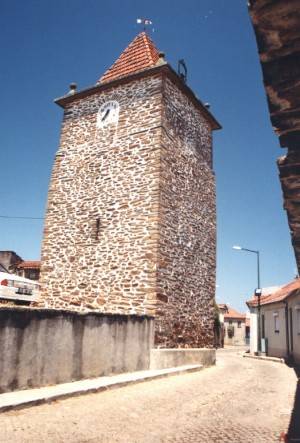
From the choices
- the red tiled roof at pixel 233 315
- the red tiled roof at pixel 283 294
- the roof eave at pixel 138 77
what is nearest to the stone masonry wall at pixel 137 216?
the roof eave at pixel 138 77

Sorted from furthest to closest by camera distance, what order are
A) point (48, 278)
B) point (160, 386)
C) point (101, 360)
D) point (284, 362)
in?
1. point (284, 362)
2. point (48, 278)
3. point (101, 360)
4. point (160, 386)

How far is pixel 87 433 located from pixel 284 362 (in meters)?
13.2

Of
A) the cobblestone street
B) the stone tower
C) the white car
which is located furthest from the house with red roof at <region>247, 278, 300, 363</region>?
the white car

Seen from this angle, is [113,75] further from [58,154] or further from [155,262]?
[155,262]

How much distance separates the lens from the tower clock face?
13.0 meters

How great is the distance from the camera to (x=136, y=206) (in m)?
11.3

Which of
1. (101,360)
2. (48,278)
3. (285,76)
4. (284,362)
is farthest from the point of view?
(284,362)

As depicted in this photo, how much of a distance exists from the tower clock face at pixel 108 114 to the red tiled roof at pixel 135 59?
1.02 m

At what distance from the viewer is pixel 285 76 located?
6.45 feet

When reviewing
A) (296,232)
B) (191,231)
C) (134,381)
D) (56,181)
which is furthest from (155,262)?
(296,232)

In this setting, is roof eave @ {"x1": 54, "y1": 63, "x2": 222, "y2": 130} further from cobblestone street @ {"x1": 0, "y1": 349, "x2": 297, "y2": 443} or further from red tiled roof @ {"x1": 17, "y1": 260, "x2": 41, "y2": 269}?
red tiled roof @ {"x1": 17, "y1": 260, "x2": 41, "y2": 269}

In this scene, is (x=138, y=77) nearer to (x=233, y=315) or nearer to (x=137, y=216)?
(x=137, y=216)

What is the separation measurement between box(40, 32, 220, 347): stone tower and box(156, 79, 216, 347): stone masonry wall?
4 cm

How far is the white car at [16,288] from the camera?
10406 mm
